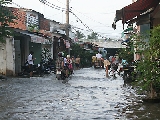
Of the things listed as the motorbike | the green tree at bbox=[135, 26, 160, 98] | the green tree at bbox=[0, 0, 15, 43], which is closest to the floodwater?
the green tree at bbox=[135, 26, 160, 98]

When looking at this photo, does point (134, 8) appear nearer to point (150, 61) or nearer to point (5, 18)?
point (150, 61)

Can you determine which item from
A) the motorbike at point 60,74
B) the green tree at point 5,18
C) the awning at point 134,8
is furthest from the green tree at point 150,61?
the motorbike at point 60,74

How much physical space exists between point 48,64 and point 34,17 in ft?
40.1

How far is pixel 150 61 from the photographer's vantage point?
8703 mm

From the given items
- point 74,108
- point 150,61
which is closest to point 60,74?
point 74,108

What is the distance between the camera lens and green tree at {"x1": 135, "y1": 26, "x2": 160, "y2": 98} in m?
8.40

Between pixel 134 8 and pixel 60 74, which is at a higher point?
pixel 134 8

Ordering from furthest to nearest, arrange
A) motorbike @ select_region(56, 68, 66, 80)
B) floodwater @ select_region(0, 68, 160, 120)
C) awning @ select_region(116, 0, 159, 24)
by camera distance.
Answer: motorbike @ select_region(56, 68, 66, 80) → awning @ select_region(116, 0, 159, 24) → floodwater @ select_region(0, 68, 160, 120)

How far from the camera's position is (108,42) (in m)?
66.4

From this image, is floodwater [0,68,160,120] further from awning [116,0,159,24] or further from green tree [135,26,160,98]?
awning [116,0,159,24]

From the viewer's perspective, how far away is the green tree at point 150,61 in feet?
27.6

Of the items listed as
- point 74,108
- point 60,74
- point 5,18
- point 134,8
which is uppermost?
point 5,18

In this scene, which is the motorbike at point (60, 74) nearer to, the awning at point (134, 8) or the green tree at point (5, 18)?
the green tree at point (5, 18)

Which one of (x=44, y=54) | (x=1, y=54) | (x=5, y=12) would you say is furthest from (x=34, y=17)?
(x=5, y=12)
